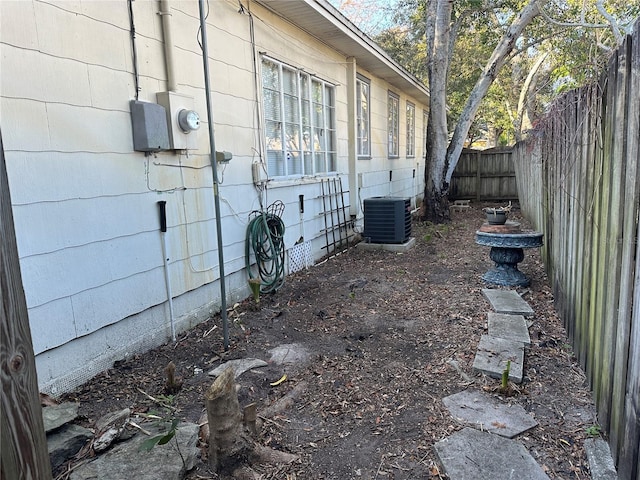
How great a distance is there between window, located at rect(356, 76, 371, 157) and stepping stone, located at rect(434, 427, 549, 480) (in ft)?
21.2

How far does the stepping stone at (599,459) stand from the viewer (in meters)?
1.83

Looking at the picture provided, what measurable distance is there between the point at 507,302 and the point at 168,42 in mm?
3847

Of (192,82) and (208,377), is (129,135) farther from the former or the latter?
(208,377)

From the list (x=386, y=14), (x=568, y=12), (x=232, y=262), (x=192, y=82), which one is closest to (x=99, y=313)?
(x=232, y=262)

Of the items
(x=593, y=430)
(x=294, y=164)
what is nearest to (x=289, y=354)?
(x=593, y=430)

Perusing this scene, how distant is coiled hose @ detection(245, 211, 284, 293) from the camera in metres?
4.56

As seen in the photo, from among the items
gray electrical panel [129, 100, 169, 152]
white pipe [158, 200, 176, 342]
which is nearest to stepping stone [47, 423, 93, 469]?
white pipe [158, 200, 176, 342]

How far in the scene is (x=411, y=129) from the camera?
499 inches

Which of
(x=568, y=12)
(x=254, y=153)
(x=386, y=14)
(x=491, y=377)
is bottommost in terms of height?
(x=491, y=377)

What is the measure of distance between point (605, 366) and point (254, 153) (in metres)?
3.73

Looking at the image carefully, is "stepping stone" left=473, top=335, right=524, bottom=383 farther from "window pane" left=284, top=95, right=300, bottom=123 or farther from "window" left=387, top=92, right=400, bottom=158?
"window" left=387, top=92, right=400, bottom=158

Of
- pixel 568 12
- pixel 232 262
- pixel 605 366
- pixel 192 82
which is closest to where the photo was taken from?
pixel 605 366

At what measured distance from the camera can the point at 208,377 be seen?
2.90 metres

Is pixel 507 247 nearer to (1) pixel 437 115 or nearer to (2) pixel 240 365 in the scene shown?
(2) pixel 240 365
